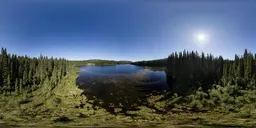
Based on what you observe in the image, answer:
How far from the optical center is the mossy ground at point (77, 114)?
43188mm

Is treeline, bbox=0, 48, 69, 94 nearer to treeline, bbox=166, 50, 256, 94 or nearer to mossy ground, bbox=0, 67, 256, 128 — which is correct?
mossy ground, bbox=0, 67, 256, 128

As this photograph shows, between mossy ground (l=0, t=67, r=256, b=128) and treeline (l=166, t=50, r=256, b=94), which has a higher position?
treeline (l=166, t=50, r=256, b=94)

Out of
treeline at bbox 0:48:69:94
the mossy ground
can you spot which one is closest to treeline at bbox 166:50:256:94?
the mossy ground

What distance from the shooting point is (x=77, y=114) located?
52906 millimetres

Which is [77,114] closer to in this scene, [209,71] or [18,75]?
[18,75]

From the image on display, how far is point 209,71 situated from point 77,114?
99957mm

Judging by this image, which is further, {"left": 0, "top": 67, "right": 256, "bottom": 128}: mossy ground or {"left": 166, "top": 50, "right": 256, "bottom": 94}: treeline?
{"left": 166, "top": 50, "right": 256, "bottom": 94}: treeline

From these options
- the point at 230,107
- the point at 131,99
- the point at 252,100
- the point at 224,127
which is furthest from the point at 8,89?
the point at 252,100

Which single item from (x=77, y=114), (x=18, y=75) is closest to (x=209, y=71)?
(x=77, y=114)

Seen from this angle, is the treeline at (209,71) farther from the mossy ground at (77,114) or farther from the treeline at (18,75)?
the treeline at (18,75)

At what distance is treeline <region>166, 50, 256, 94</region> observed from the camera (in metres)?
85.4

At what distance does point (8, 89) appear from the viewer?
82.9m

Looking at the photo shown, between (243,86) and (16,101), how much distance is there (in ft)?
367

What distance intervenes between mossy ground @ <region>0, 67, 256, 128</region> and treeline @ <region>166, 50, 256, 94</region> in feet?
114
